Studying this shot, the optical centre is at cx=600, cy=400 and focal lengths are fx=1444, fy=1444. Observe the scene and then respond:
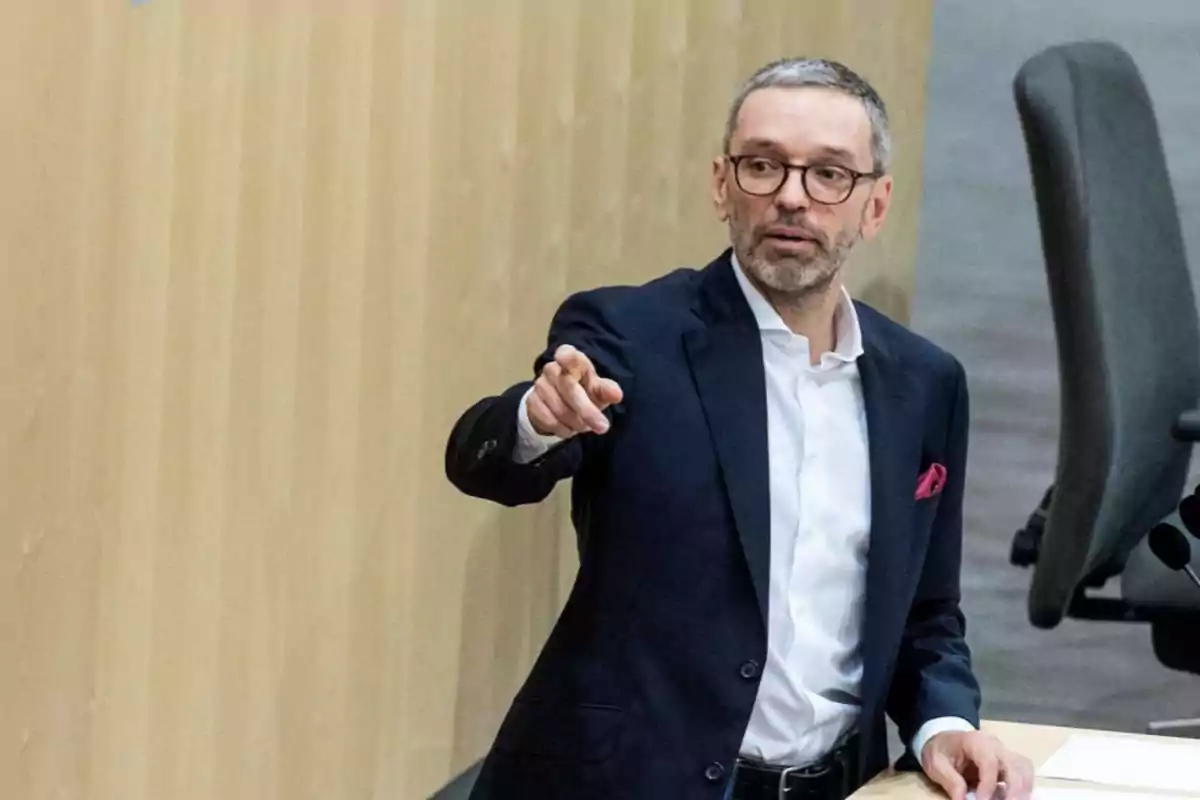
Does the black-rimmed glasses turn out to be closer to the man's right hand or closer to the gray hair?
the gray hair

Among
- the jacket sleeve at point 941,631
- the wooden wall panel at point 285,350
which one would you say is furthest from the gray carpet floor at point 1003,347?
the jacket sleeve at point 941,631

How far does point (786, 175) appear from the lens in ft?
5.06

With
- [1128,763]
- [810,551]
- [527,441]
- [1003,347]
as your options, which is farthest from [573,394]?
[1003,347]

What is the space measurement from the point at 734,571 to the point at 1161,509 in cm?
120

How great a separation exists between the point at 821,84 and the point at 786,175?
12cm

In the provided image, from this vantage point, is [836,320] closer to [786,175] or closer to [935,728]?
[786,175]

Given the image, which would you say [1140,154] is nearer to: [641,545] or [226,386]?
[641,545]

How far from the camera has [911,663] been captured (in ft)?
5.28

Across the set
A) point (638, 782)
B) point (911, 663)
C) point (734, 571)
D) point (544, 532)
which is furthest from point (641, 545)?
point (544, 532)

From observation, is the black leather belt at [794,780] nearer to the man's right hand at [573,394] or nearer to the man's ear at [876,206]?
the man's right hand at [573,394]

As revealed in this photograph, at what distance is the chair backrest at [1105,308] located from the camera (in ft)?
6.50

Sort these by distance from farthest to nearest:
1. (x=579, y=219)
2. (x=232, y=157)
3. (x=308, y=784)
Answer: (x=579, y=219), (x=308, y=784), (x=232, y=157)

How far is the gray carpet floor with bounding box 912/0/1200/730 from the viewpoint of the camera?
296 centimetres

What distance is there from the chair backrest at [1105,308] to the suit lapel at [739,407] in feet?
2.19
